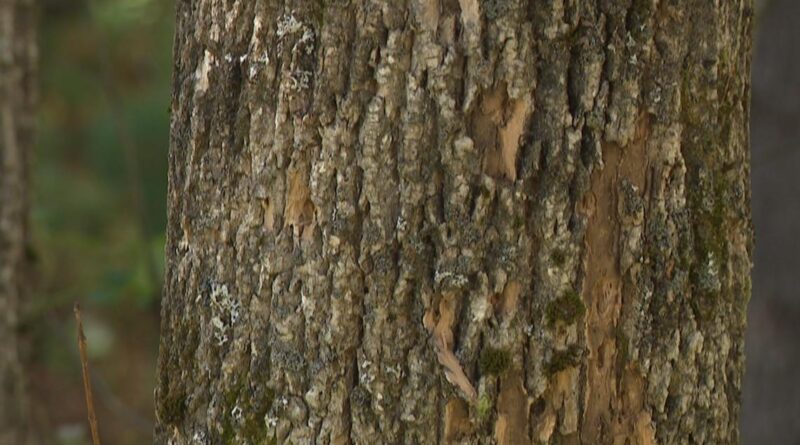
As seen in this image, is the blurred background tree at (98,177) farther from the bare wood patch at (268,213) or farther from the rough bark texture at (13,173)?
the bare wood patch at (268,213)

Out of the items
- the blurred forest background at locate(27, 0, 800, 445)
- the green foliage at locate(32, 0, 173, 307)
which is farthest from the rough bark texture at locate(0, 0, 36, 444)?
the green foliage at locate(32, 0, 173, 307)

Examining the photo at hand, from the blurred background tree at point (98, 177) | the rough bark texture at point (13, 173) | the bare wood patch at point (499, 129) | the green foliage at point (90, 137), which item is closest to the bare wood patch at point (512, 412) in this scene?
the bare wood patch at point (499, 129)

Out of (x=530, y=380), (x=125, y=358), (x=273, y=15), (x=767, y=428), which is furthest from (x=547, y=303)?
(x=125, y=358)

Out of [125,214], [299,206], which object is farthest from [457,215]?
[125,214]

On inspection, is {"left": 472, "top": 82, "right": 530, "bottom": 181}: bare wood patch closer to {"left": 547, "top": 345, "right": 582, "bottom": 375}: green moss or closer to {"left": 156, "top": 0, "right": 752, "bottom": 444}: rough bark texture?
{"left": 156, "top": 0, "right": 752, "bottom": 444}: rough bark texture

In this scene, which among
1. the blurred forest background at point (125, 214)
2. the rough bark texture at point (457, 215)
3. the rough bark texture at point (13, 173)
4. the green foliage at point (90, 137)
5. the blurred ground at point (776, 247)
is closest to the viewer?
the rough bark texture at point (457, 215)

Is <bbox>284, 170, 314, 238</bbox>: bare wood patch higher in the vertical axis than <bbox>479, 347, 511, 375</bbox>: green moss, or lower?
higher

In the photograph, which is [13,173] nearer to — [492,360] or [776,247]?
[492,360]
